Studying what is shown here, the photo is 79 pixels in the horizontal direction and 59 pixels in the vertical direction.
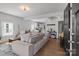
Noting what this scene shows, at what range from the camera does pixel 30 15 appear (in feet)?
8.13

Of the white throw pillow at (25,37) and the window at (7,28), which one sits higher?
the window at (7,28)

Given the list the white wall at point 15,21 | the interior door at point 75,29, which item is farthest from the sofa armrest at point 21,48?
the interior door at point 75,29

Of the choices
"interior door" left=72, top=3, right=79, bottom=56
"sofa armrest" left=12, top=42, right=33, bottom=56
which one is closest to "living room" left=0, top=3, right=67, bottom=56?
"sofa armrest" left=12, top=42, right=33, bottom=56

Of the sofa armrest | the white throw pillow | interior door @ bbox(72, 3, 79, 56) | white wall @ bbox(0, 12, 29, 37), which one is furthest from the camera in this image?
the white throw pillow

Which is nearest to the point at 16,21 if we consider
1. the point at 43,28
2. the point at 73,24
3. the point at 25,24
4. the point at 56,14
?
the point at 25,24

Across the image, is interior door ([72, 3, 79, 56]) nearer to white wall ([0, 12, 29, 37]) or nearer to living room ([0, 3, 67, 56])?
living room ([0, 3, 67, 56])

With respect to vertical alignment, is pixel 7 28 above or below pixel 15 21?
below

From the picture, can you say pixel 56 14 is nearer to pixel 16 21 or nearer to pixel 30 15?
pixel 30 15

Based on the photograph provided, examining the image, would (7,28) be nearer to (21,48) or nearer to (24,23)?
(24,23)

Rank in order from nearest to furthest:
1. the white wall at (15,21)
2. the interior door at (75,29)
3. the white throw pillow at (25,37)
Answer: the interior door at (75,29) → the white wall at (15,21) → the white throw pillow at (25,37)

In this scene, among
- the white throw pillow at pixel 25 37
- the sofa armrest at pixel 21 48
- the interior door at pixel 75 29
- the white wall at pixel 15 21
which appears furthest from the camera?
the white throw pillow at pixel 25 37

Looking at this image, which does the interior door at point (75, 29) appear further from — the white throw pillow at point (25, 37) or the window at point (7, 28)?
the window at point (7, 28)

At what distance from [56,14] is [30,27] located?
932mm

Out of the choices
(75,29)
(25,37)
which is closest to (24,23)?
(25,37)
